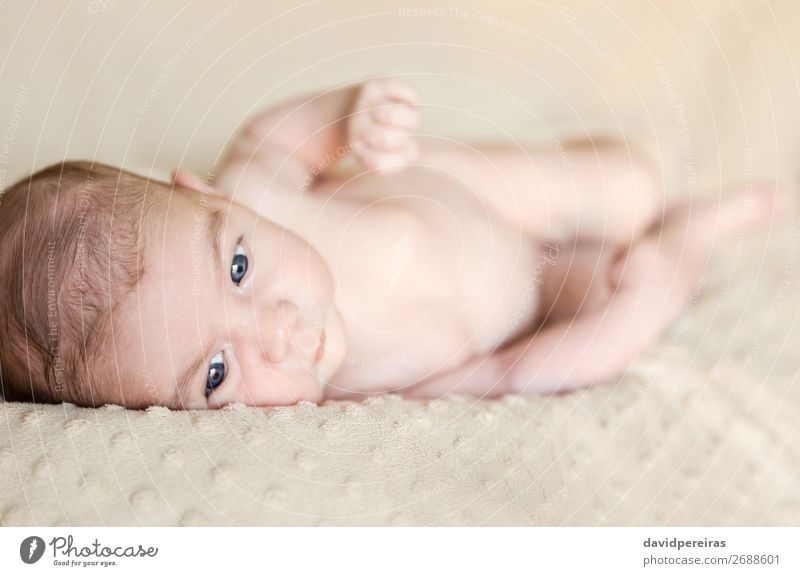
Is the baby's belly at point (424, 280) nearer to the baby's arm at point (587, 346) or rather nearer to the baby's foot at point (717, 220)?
the baby's arm at point (587, 346)

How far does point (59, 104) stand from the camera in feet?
2.00

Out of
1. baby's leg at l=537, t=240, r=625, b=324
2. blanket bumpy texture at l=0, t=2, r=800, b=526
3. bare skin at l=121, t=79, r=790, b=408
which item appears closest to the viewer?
blanket bumpy texture at l=0, t=2, r=800, b=526

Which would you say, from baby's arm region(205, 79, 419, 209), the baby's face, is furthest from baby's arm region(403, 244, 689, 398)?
baby's arm region(205, 79, 419, 209)

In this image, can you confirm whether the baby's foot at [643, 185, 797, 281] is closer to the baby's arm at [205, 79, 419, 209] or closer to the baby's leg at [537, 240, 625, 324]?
the baby's leg at [537, 240, 625, 324]

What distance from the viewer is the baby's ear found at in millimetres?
554

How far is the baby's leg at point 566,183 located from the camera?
687 millimetres

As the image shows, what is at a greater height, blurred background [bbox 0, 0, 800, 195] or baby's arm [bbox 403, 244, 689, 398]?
blurred background [bbox 0, 0, 800, 195]

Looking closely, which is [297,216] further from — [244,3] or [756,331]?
[756,331]

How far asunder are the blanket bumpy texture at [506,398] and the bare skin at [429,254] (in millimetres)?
29

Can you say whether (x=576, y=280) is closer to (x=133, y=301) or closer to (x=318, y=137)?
(x=318, y=137)

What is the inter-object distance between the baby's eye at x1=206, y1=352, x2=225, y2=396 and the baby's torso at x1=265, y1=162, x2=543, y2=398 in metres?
0.11

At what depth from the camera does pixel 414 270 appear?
636 millimetres

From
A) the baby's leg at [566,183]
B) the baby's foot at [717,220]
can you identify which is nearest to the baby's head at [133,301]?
the baby's leg at [566,183]
